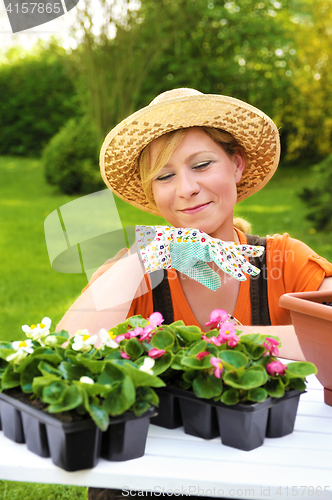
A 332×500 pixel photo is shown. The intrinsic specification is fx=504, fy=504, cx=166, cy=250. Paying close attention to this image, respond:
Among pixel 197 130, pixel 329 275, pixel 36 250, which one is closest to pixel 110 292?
pixel 197 130

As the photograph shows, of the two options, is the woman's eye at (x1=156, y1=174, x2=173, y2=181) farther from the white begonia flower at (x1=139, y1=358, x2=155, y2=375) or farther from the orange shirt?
the white begonia flower at (x1=139, y1=358, x2=155, y2=375)

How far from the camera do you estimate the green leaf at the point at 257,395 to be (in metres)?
0.88

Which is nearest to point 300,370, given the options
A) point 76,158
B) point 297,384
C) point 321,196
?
point 297,384

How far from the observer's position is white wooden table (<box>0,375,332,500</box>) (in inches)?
32.7

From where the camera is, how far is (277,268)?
1.89 meters

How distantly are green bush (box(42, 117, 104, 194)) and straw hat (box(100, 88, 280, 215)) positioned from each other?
22.3 ft

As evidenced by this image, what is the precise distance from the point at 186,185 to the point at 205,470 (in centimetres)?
101

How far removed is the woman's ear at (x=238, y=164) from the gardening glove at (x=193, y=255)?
0.43 m

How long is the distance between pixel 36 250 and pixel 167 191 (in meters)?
5.77

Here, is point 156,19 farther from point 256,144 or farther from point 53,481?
point 53,481

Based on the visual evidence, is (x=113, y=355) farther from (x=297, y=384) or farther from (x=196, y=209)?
(x=196, y=209)

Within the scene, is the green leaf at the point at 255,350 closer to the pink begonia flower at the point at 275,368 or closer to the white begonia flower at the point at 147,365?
the pink begonia flower at the point at 275,368

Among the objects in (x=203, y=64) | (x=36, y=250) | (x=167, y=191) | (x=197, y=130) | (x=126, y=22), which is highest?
(x=197, y=130)

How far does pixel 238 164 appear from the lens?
77.9 inches
